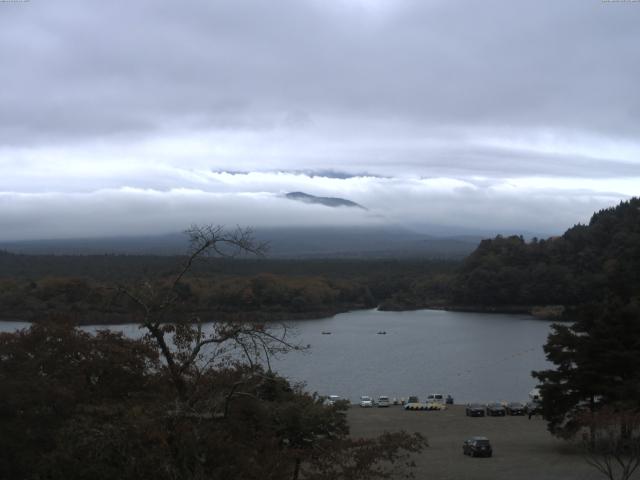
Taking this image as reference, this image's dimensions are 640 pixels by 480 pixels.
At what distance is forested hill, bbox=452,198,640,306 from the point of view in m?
55.9

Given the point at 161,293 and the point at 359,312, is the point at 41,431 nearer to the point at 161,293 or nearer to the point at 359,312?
the point at 161,293

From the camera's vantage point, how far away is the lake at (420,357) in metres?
26.9

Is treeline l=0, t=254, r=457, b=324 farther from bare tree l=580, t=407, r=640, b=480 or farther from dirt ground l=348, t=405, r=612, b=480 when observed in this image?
bare tree l=580, t=407, r=640, b=480

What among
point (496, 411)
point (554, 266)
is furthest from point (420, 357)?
point (554, 266)

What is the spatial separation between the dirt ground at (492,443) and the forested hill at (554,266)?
36.2 meters

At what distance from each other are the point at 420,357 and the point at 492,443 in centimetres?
1983

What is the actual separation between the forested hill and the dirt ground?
3616cm

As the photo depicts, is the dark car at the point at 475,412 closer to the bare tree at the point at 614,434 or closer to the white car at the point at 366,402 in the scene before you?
the white car at the point at 366,402

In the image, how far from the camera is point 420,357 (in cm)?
3522

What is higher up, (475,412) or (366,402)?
(475,412)

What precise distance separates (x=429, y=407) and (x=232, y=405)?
54.2ft

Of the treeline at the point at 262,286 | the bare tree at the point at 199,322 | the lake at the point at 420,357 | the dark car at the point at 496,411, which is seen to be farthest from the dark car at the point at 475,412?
the bare tree at the point at 199,322

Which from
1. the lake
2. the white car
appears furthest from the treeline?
the white car

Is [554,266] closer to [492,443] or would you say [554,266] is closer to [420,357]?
[420,357]
